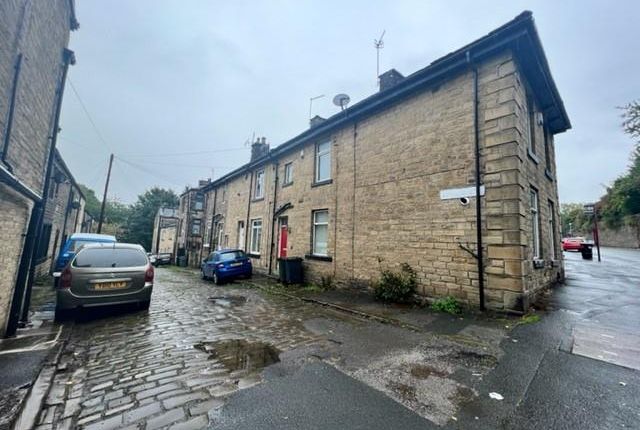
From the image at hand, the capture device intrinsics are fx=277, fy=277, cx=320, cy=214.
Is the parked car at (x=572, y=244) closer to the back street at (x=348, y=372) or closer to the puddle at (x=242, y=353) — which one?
the back street at (x=348, y=372)

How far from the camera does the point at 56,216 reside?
13938 millimetres

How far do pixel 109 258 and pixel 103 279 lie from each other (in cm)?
55

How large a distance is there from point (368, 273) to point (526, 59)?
7.19m

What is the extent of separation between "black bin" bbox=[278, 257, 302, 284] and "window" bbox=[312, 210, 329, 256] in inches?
33.3

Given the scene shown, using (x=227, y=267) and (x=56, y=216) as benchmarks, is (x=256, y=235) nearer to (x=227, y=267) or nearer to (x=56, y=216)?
(x=227, y=267)

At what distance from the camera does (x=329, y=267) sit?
10500 mm

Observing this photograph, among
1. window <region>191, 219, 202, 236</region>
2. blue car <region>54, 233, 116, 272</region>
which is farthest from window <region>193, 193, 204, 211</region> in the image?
blue car <region>54, 233, 116, 272</region>

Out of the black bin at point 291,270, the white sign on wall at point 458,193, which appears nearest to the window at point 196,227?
the black bin at point 291,270

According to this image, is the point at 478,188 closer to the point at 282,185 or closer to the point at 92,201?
the point at 282,185

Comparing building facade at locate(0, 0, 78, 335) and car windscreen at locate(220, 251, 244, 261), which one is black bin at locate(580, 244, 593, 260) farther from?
building facade at locate(0, 0, 78, 335)

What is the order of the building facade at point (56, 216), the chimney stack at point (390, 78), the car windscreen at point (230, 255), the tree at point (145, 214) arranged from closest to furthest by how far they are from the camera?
the chimney stack at point (390, 78) < the building facade at point (56, 216) < the car windscreen at point (230, 255) < the tree at point (145, 214)

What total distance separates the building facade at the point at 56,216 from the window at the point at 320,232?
9804mm

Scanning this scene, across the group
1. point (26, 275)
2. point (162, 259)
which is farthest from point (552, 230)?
point (162, 259)

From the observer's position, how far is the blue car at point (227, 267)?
12797 mm
